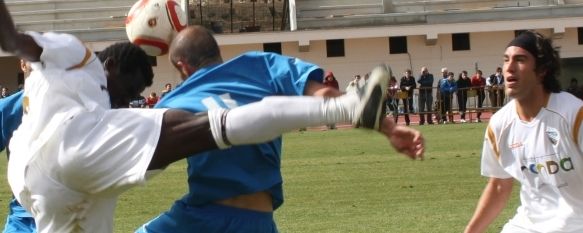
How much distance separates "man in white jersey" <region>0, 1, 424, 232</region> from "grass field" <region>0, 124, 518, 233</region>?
5588 mm

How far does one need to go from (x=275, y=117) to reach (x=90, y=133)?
88 centimetres

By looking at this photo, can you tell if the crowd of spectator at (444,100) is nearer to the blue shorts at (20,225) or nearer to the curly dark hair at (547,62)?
the curly dark hair at (547,62)

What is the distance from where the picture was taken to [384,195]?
13.5m

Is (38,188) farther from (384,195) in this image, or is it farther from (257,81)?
(384,195)

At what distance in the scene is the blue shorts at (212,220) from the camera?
17.3ft

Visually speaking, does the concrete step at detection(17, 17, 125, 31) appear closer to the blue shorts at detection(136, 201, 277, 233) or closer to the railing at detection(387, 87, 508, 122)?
the railing at detection(387, 87, 508, 122)

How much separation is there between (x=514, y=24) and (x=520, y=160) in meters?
36.9

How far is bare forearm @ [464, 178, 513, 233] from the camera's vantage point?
21.2 feet

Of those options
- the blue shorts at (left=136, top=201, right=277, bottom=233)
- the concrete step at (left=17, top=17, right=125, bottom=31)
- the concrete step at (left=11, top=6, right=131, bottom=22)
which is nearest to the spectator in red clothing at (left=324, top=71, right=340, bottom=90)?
the blue shorts at (left=136, top=201, right=277, bottom=233)

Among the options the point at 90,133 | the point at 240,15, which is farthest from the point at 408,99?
the point at 90,133

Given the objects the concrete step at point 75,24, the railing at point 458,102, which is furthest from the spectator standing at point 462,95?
the concrete step at point 75,24

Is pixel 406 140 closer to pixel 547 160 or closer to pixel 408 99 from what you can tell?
pixel 547 160

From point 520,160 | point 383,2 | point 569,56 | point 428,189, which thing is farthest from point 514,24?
point 520,160

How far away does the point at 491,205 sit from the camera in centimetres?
651
